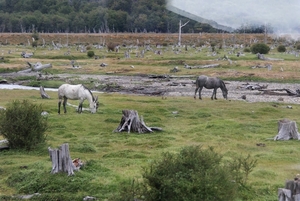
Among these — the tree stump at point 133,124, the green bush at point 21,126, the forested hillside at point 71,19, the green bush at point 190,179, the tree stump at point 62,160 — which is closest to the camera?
the green bush at point 190,179

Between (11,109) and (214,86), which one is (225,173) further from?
(214,86)

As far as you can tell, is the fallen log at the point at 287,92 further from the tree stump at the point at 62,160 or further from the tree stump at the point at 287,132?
the tree stump at the point at 62,160

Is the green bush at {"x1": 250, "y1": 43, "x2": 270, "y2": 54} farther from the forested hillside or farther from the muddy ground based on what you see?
the forested hillside

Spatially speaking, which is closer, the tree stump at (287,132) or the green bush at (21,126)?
the green bush at (21,126)

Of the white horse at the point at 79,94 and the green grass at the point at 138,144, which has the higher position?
the white horse at the point at 79,94

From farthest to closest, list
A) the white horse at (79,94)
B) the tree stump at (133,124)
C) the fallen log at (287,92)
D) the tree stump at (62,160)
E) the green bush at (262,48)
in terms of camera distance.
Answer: the green bush at (262,48)
the fallen log at (287,92)
the white horse at (79,94)
the tree stump at (133,124)
the tree stump at (62,160)

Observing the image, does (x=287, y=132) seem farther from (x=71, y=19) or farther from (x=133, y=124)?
(x=71, y=19)

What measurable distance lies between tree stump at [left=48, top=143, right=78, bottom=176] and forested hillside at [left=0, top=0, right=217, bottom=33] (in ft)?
353

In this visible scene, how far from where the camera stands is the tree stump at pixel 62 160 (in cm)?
1296

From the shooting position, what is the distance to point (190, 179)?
372 inches

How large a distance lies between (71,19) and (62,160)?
410ft

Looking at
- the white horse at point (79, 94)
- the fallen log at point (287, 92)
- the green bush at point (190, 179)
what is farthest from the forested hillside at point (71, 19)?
the green bush at point (190, 179)

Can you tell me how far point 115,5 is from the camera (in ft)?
376

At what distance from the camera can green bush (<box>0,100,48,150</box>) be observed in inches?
644
